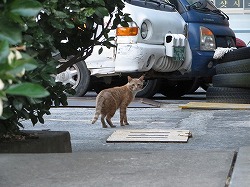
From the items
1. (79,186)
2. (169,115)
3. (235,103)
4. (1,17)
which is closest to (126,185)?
(79,186)

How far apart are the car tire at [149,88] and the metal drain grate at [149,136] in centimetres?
487

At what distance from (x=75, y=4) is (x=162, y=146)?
2.07 meters

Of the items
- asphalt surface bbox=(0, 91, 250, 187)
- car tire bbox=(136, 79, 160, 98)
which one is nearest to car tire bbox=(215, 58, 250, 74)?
car tire bbox=(136, 79, 160, 98)

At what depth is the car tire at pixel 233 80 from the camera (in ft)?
36.9

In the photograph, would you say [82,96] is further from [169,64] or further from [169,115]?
[169,115]

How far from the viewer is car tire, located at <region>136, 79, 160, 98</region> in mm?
12836

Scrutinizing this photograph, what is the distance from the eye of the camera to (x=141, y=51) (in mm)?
11438

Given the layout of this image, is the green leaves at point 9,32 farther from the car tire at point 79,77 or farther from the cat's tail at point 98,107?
the car tire at point 79,77

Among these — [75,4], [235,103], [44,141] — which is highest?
[75,4]

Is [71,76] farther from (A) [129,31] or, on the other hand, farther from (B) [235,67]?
(B) [235,67]

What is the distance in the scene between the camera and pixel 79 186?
12.9ft

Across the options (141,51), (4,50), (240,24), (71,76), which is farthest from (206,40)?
(4,50)

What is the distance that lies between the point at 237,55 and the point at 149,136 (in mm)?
4769

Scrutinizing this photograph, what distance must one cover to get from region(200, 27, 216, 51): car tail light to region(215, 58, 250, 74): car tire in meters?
0.89
